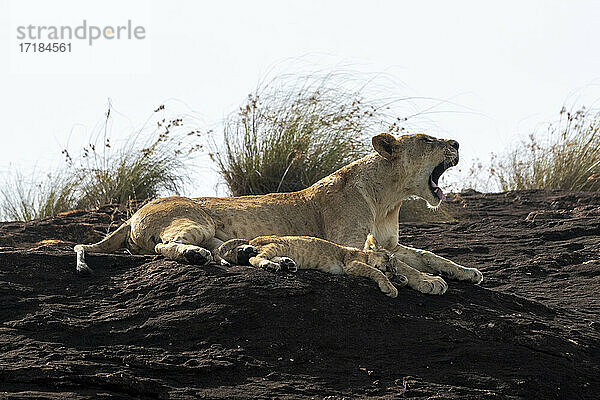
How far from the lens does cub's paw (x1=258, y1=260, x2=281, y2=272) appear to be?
5.61 metres

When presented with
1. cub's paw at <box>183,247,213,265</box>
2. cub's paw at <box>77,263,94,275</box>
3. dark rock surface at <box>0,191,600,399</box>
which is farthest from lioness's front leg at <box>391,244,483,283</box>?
cub's paw at <box>77,263,94,275</box>

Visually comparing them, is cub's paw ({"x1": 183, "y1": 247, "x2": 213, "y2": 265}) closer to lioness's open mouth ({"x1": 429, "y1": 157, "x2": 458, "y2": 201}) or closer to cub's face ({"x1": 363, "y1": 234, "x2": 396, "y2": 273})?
cub's face ({"x1": 363, "y1": 234, "x2": 396, "y2": 273})

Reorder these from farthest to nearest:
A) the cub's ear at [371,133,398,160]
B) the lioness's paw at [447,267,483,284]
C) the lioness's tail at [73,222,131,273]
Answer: the cub's ear at [371,133,398,160] < the lioness's tail at [73,222,131,273] < the lioness's paw at [447,267,483,284]

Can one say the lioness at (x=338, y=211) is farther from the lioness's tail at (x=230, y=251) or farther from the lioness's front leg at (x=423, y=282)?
the lioness's front leg at (x=423, y=282)

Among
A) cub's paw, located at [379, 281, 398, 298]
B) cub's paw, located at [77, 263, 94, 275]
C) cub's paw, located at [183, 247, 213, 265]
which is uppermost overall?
cub's paw, located at [183, 247, 213, 265]

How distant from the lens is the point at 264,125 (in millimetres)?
11539

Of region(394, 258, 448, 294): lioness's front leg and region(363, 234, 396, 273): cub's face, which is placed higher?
region(363, 234, 396, 273): cub's face

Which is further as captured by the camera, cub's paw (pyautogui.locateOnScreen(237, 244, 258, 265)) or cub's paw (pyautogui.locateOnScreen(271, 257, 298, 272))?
cub's paw (pyautogui.locateOnScreen(237, 244, 258, 265))

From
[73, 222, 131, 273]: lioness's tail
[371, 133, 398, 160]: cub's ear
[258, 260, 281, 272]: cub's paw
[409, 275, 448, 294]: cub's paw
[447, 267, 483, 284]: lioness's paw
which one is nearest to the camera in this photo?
[258, 260, 281, 272]: cub's paw

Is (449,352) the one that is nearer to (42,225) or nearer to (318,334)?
(318,334)

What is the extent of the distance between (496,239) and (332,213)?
10.9 feet

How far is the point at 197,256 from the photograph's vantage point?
5.80 metres

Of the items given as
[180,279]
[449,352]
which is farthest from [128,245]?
[449,352]

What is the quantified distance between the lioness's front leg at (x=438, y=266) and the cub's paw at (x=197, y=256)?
1.79m
